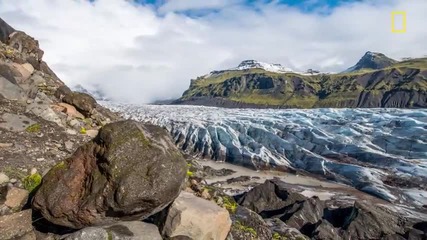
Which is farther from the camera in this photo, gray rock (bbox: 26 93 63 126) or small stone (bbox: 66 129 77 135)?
gray rock (bbox: 26 93 63 126)

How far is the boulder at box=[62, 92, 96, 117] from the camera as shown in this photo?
35.8ft

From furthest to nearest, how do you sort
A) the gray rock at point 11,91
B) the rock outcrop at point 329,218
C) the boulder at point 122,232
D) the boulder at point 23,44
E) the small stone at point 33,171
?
the rock outcrop at point 329,218 → the boulder at point 23,44 → the gray rock at point 11,91 → the small stone at point 33,171 → the boulder at point 122,232

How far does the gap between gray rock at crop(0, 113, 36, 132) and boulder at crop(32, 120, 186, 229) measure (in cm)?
290

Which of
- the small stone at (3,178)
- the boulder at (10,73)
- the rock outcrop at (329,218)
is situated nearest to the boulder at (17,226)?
the small stone at (3,178)

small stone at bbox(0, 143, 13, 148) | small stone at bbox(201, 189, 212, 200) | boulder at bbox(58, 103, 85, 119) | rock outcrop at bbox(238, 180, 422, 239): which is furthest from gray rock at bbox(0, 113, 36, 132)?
rock outcrop at bbox(238, 180, 422, 239)

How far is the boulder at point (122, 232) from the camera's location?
5.45 meters

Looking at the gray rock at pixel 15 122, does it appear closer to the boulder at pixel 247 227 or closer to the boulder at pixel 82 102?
the boulder at pixel 82 102

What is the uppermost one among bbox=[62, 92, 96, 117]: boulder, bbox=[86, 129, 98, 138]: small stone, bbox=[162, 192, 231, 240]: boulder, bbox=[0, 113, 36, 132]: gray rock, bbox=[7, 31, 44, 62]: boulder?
bbox=[7, 31, 44, 62]: boulder

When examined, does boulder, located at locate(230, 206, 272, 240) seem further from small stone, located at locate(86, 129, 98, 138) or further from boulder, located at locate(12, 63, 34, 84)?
boulder, located at locate(12, 63, 34, 84)

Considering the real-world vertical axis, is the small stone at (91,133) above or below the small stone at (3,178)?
above

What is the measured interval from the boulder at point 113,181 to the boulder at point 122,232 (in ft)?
0.43

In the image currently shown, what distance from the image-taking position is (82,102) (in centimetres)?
1101

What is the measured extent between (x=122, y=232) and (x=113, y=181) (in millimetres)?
828

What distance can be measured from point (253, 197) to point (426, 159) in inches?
1368
